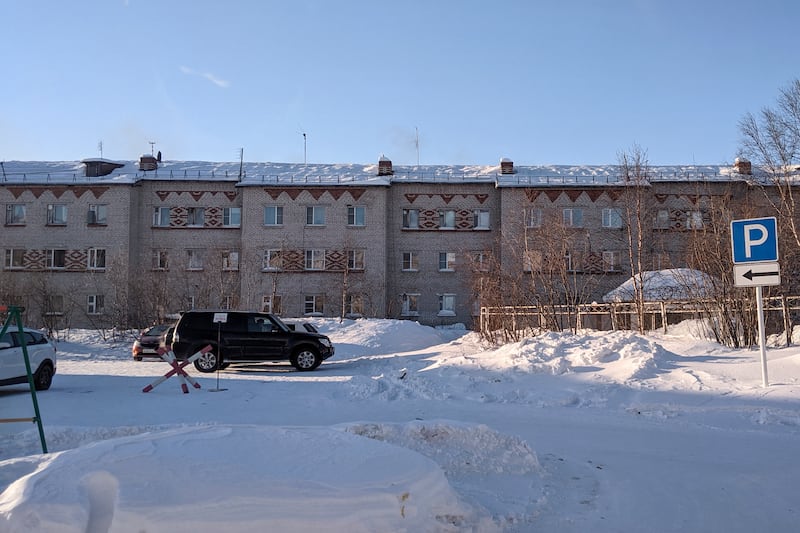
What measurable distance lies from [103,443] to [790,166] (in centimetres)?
2281

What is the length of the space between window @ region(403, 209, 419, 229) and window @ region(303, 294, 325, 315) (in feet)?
24.4

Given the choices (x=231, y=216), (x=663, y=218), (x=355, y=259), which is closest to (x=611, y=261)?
(x=663, y=218)

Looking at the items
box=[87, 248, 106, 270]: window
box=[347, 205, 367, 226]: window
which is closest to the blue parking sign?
box=[347, 205, 367, 226]: window

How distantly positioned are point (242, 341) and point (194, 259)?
93.6 ft

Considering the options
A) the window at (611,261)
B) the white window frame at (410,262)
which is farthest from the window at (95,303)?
the window at (611,261)

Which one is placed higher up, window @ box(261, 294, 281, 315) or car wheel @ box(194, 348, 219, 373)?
window @ box(261, 294, 281, 315)

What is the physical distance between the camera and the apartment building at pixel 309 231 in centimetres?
4731

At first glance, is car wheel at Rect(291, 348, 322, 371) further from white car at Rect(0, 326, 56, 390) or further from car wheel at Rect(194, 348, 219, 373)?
white car at Rect(0, 326, 56, 390)

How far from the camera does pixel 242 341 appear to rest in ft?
72.6

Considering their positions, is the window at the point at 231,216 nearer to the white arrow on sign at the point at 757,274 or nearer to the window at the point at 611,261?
the window at the point at 611,261

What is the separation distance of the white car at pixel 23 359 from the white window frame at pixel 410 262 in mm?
32814

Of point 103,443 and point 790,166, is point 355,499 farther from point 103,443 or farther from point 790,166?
point 790,166

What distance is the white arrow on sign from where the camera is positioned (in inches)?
513

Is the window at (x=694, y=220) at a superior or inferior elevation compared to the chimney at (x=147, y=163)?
inferior
